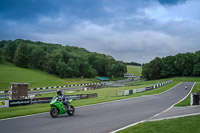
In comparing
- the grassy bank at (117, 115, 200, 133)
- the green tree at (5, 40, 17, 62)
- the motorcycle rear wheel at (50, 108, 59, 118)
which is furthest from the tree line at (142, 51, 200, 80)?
the grassy bank at (117, 115, 200, 133)

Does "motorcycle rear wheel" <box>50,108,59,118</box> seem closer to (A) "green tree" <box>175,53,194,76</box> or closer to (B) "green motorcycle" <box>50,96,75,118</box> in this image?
(B) "green motorcycle" <box>50,96,75,118</box>

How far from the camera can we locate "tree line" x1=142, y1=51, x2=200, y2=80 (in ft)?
348

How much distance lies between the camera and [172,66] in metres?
113

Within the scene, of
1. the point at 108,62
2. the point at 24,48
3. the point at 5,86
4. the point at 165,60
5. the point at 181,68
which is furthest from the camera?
the point at 108,62

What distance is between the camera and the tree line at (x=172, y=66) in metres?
106

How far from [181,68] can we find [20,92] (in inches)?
4059

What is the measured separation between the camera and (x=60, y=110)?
39.6ft

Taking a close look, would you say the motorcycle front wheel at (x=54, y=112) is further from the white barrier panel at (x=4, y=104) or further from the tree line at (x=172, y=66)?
the tree line at (x=172, y=66)

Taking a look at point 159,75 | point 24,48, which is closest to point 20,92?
point 24,48

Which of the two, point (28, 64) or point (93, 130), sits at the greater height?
point (28, 64)

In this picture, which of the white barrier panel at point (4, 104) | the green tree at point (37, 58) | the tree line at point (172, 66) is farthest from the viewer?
the tree line at point (172, 66)

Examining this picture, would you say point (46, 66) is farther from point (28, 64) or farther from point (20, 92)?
point (20, 92)

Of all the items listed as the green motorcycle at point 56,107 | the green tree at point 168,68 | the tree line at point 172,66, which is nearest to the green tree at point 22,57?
the tree line at point 172,66

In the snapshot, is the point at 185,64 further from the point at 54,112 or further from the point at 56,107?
the point at 54,112
